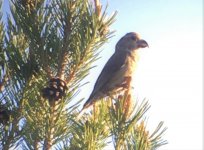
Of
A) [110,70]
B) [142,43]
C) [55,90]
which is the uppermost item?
[142,43]

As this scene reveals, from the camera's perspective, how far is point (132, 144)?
188 centimetres

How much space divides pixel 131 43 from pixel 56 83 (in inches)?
157

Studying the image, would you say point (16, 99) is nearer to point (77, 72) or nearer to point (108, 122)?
point (77, 72)

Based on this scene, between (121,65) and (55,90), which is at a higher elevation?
(121,65)

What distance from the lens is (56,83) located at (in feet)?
6.37

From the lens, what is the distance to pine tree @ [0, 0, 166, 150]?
6.48 feet

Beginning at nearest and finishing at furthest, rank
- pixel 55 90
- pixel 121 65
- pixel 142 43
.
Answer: pixel 55 90, pixel 121 65, pixel 142 43

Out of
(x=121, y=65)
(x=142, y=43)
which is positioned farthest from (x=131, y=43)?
(x=121, y=65)

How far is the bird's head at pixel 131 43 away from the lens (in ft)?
18.6

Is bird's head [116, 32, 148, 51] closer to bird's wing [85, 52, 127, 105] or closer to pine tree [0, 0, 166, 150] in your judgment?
bird's wing [85, 52, 127, 105]

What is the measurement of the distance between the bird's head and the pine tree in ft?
11.3

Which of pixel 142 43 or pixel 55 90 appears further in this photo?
pixel 142 43

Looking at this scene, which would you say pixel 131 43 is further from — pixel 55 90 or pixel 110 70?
pixel 55 90

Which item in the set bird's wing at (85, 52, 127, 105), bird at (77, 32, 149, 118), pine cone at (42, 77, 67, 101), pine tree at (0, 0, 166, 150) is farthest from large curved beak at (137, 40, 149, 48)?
pine cone at (42, 77, 67, 101)
